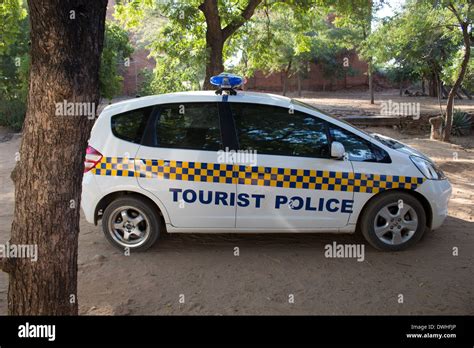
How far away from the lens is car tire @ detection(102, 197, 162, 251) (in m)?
4.73

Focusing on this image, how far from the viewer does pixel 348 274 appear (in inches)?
170

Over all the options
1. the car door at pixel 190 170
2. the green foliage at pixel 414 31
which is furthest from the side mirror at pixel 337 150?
the green foliage at pixel 414 31

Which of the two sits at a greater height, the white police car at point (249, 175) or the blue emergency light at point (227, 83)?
the blue emergency light at point (227, 83)

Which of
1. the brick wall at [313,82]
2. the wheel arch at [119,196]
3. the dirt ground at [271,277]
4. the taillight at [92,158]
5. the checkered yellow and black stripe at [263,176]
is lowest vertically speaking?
the dirt ground at [271,277]

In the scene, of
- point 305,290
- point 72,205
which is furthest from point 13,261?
point 305,290

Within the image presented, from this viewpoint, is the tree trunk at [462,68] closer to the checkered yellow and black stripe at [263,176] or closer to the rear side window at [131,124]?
the checkered yellow and black stripe at [263,176]

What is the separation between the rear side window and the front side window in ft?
6.63

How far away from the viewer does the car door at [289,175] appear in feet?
15.0

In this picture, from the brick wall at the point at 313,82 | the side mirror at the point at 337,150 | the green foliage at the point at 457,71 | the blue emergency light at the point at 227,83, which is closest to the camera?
the side mirror at the point at 337,150

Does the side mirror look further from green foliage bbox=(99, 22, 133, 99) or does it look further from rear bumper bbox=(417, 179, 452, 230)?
green foliage bbox=(99, 22, 133, 99)

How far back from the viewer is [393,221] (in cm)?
470

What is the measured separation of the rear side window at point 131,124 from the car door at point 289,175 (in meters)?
0.99

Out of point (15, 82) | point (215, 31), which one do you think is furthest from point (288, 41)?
point (215, 31)

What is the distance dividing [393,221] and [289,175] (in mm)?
1231
